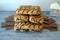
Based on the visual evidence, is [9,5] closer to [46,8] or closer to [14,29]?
[46,8]

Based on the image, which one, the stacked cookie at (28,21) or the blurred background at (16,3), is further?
the blurred background at (16,3)

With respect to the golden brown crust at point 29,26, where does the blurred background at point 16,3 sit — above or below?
above

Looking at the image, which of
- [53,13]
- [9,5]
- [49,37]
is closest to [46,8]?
[53,13]

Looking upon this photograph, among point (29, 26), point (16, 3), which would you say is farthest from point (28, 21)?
point (16, 3)

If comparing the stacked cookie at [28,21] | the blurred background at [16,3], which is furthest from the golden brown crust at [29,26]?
the blurred background at [16,3]

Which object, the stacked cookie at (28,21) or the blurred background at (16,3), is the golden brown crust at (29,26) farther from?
the blurred background at (16,3)

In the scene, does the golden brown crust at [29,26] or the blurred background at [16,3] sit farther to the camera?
the blurred background at [16,3]

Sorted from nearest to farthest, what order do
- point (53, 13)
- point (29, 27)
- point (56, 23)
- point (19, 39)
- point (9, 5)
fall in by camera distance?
1. point (19, 39)
2. point (29, 27)
3. point (56, 23)
4. point (53, 13)
5. point (9, 5)

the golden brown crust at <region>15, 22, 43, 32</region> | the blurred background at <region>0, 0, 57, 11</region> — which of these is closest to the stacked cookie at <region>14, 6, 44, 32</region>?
the golden brown crust at <region>15, 22, 43, 32</region>

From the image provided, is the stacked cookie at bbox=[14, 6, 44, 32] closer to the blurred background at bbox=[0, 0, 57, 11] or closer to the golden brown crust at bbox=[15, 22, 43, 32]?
the golden brown crust at bbox=[15, 22, 43, 32]

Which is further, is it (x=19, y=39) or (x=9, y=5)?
(x=9, y=5)

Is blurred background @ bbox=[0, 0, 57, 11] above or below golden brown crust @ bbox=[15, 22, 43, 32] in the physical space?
above
